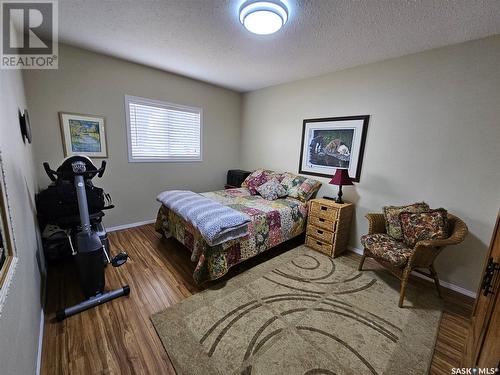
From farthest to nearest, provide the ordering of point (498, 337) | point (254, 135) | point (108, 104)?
1. point (254, 135)
2. point (108, 104)
3. point (498, 337)

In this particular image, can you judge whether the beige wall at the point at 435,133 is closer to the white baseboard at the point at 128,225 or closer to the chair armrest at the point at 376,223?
the chair armrest at the point at 376,223

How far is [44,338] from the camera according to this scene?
4.78 feet

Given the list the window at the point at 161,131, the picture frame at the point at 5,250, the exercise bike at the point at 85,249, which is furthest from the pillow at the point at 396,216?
the window at the point at 161,131

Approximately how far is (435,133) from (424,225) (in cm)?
101

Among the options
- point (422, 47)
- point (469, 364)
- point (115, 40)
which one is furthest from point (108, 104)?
point (469, 364)

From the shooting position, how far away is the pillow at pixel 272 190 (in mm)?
3238

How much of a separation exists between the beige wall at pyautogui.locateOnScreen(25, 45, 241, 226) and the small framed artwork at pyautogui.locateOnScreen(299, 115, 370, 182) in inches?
69.4

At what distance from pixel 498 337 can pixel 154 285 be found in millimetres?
2318

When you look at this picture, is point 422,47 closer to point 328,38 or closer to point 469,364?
point 328,38

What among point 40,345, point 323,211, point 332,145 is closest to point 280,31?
point 332,145

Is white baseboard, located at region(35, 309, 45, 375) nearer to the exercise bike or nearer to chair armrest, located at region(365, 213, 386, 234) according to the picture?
the exercise bike

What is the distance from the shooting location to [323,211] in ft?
9.12

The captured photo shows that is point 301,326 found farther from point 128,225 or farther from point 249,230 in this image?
point 128,225

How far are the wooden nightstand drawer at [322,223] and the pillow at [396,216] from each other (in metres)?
0.59
